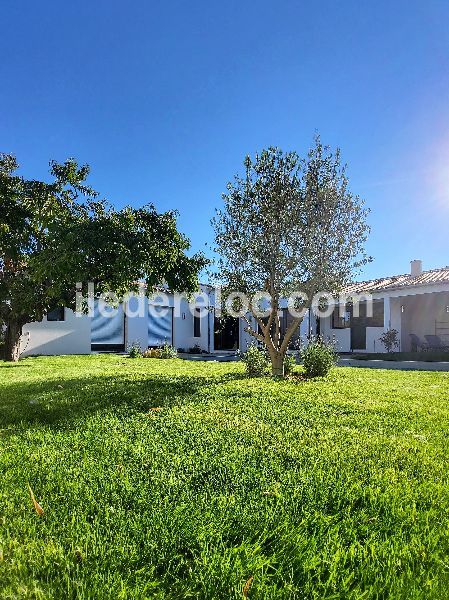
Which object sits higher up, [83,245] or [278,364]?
[83,245]

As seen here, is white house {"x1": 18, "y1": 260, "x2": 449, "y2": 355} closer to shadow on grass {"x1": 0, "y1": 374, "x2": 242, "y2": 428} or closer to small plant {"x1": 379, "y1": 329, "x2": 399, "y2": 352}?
small plant {"x1": 379, "y1": 329, "x2": 399, "y2": 352}

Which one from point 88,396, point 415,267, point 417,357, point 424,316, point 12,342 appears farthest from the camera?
point 424,316

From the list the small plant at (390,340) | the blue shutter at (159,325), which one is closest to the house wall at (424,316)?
the small plant at (390,340)

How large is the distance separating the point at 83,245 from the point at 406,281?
18.4m

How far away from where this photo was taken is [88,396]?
23.5 ft

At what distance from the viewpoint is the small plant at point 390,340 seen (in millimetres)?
20297

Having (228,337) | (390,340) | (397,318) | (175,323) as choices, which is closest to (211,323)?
(228,337)

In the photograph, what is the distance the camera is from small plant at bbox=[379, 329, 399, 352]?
20.3 metres

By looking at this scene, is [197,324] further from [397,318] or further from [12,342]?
[12,342]

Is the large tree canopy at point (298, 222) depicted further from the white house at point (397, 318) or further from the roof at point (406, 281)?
the white house at point (397, 318)

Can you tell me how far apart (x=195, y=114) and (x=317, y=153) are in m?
3.82

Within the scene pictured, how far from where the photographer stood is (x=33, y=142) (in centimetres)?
1207

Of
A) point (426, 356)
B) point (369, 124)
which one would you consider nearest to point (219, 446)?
point (369, 124)

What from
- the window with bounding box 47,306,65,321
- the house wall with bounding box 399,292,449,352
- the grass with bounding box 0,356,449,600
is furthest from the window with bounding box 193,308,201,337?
the grass with bounding box 0,356,449,600
